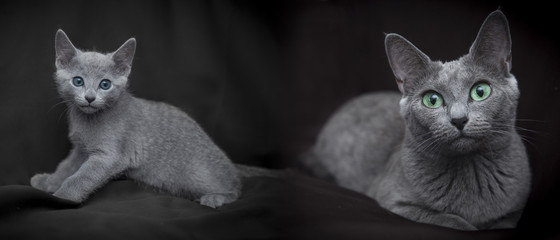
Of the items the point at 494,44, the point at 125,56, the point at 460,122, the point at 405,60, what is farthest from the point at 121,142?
the point at 494,44

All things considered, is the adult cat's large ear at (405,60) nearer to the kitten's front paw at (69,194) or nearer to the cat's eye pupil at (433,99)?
the cat's eye pupil at (433,99)

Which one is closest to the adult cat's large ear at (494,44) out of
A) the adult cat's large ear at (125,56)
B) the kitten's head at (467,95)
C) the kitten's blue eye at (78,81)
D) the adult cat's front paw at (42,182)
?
the kitten's head at (467,95)

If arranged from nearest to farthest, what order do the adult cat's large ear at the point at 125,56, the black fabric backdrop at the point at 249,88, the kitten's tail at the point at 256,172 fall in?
1. the black fabric backdrop at the point at 249,88
2. the adult cat's large ear at the point at 125,56
3. the kitten's tail at the point at 256,172

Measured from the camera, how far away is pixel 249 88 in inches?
81.3

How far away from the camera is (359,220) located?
1.41m

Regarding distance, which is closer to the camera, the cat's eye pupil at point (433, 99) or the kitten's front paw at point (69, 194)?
the cat's eye pupil at point (433, 99)

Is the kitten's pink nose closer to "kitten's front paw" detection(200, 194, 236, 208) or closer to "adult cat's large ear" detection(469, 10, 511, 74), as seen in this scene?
"kitten's front paw" detection(200, 194, 236, 208)

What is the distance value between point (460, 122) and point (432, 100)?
0.45 ft

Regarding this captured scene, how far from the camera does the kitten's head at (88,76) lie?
5.19 ft

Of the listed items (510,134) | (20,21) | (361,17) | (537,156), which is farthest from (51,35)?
(537,156)

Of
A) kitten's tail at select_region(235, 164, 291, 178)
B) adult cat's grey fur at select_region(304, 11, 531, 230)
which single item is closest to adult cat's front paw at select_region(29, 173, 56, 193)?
kitten's tail at select_region(235, 164, 291, 178)

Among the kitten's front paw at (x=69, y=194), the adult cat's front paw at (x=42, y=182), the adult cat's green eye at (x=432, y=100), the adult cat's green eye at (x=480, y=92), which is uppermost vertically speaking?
the adult cat's green eye at (x=480, y=92)

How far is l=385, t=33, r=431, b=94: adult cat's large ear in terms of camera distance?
57.2 inches

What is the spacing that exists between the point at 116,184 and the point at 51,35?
1.94 feet
